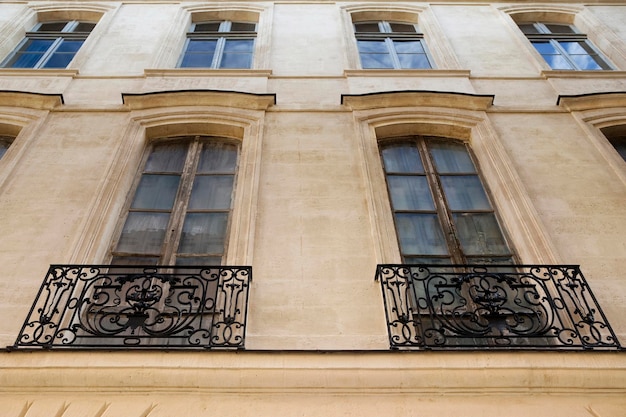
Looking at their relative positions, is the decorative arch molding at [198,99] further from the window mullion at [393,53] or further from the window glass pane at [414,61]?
the window glass pane at [414,61]

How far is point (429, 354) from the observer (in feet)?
10.9

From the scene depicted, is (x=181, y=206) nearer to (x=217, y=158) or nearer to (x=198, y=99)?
(x=217, y=158)

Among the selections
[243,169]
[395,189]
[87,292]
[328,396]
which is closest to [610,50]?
[395,189]

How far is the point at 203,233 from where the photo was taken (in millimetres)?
4723

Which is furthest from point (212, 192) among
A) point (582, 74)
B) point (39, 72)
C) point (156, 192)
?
point (582, 74)

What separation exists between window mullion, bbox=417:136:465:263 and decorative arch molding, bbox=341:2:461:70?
7.20 feet

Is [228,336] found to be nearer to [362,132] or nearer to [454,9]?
[362,132]

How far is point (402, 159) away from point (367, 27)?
13.3ft

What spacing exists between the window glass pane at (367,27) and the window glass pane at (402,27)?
0.28 m

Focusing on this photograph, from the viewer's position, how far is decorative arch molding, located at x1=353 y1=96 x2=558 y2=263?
4445 millimetres

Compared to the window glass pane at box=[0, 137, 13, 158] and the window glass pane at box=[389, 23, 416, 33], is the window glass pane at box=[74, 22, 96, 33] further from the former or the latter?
the window glass pane at box=[389, 23, 416, 33]

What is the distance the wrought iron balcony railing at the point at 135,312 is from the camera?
138 inches

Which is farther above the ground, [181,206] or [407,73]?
[407,73]

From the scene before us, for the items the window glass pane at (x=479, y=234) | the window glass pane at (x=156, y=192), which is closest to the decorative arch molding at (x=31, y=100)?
the window glass pane at (x=156, y=192)
